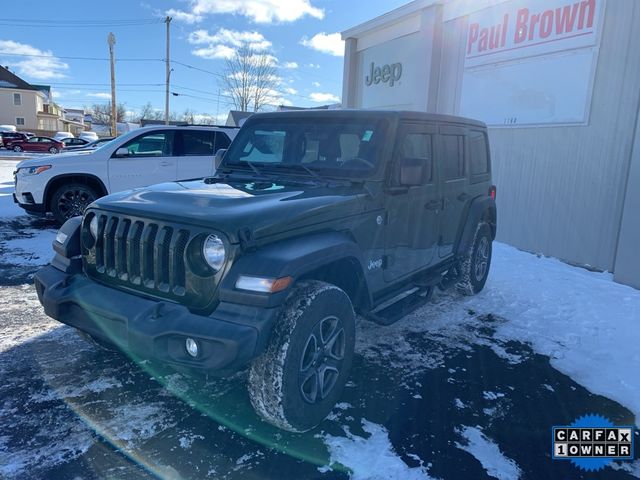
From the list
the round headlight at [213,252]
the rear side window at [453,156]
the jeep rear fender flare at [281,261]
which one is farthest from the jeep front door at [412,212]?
the round headlight at [213,252]

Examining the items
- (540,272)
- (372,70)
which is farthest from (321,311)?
(372,70)

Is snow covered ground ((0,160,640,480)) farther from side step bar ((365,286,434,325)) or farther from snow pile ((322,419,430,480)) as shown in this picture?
side step bar ((365,286,434,325))

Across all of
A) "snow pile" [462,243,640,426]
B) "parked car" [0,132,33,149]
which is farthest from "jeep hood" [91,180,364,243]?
"parked car" [0,132,33,149]

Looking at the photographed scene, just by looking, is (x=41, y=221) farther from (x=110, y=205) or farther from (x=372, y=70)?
(x=372, y=70)

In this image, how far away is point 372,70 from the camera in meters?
13.6

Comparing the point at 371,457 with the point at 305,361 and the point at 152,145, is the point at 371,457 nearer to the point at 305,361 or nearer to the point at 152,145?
the point at 305,361

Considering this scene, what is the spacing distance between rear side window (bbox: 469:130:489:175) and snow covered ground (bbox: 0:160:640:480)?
166 centimetres

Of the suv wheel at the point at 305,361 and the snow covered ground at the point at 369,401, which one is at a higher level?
the suv wheel at the point at 305,361

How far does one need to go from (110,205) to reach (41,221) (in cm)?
712

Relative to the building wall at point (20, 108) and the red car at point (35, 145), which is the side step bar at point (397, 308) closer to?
the red car at point (35, 145)

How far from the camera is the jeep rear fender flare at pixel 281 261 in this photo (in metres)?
2.41

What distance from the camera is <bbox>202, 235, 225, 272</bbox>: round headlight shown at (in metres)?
2.51

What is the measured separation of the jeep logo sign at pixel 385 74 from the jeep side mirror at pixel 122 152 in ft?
23.8

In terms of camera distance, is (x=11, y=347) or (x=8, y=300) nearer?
(x=11, y=347)
